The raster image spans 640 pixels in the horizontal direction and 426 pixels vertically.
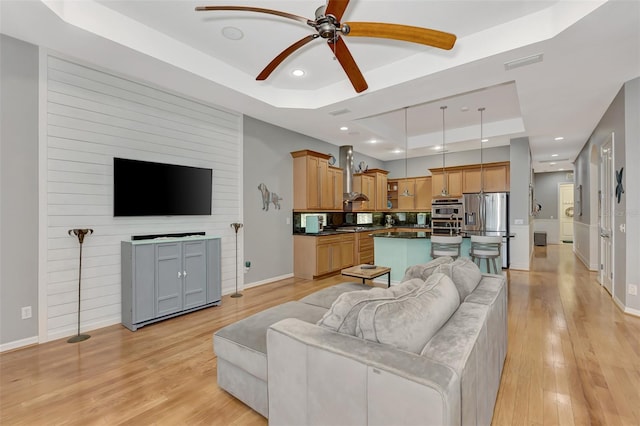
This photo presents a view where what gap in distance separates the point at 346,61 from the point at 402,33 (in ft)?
Result: 2.03

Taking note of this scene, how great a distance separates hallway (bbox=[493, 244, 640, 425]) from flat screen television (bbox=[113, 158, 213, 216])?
4.12 meters

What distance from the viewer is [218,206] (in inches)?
189

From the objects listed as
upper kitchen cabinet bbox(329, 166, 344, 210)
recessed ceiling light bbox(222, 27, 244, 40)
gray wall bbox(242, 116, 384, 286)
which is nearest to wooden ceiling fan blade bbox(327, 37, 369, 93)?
recessed ceiling light bbox(222, 27, 244, 40)

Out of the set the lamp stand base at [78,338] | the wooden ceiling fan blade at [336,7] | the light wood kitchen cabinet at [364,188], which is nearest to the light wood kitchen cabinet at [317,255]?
the light wood kitchen cabinet at [364,188]

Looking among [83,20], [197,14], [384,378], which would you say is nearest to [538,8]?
[197,14]

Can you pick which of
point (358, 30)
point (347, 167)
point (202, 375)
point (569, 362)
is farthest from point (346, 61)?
point (347, 167)

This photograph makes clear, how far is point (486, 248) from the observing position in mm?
5047

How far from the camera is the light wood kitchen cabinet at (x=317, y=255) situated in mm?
5805

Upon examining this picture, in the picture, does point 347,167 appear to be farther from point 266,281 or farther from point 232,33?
point 232,33

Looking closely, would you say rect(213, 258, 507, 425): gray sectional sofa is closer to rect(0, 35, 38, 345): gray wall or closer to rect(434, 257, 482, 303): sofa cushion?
rect(434, 257, 482, 303): sofa cushion

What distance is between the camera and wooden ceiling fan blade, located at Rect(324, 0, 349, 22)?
6.97 feet

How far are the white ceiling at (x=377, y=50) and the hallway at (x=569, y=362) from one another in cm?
292

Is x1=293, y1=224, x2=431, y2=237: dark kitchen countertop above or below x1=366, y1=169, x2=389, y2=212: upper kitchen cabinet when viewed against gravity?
below

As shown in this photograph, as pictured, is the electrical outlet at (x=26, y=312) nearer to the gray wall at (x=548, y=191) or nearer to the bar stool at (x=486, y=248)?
the bar stool at (x=486, y=248)
